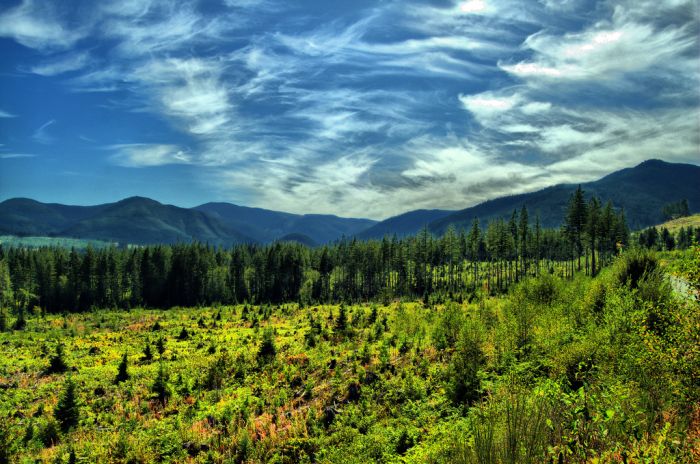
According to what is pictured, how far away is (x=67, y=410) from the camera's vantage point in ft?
72.7

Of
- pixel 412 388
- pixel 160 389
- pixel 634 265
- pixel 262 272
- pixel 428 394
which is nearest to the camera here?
pixel 428 394

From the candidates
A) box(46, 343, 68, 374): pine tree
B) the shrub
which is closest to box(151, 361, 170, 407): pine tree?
the shrub

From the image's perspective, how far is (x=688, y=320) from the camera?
34.7 ft

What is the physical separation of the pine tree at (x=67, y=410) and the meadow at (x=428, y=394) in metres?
0.07

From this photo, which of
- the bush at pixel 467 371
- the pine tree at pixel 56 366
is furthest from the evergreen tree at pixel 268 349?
the pine tree at pixel 56 366

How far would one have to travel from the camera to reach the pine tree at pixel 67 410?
21.8m

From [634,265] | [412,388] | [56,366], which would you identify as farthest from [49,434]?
[634,265]

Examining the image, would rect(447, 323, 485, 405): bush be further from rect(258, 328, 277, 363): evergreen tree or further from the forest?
rect(258, 328, 277, 363): evergreen tree

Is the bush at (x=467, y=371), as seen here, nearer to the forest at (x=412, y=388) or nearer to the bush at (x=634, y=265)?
the forest at (x=412, y=388)

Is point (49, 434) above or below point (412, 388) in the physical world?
below

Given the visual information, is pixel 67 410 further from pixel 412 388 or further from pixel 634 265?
pixel 634 265

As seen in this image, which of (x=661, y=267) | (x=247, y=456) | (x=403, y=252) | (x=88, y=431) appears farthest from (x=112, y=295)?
(x=661, y=267)

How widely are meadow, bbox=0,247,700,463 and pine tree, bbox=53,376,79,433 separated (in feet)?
0.23

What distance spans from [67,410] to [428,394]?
21.2 metres
